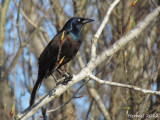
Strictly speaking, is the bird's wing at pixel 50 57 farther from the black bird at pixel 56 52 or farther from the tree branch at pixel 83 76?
the tree branch at pixel 83 76

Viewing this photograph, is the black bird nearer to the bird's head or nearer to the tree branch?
the bird's head

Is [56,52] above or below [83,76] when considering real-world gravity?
above

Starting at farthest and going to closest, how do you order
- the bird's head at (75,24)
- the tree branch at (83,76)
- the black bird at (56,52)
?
the bird's head at (75,24) < the black bird at (56,52) < the tree branch at (83,76)

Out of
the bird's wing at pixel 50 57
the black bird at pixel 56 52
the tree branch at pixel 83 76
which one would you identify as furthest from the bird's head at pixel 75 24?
the tree branch at pixel 83 76

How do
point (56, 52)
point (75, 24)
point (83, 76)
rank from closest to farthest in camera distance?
point (83, 76), point (56, 52), point (75, 24)

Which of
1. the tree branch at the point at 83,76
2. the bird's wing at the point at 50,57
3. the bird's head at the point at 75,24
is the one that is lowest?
the tree branch at the point at 83,76

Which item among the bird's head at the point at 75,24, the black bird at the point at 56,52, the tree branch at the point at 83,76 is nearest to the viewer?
the tree branch at the point at 83,76

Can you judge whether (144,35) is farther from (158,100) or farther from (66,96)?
(66,96)

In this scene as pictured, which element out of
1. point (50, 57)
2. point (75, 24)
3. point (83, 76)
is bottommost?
point (83, 76)

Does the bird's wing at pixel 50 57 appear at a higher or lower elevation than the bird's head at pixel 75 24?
lower

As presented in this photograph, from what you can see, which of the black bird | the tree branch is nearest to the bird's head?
the black bird

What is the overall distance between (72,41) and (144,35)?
6.95 feet

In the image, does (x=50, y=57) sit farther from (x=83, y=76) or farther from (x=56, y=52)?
(x=83, y=76)

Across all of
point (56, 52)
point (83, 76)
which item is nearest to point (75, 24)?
point (56, 52)
